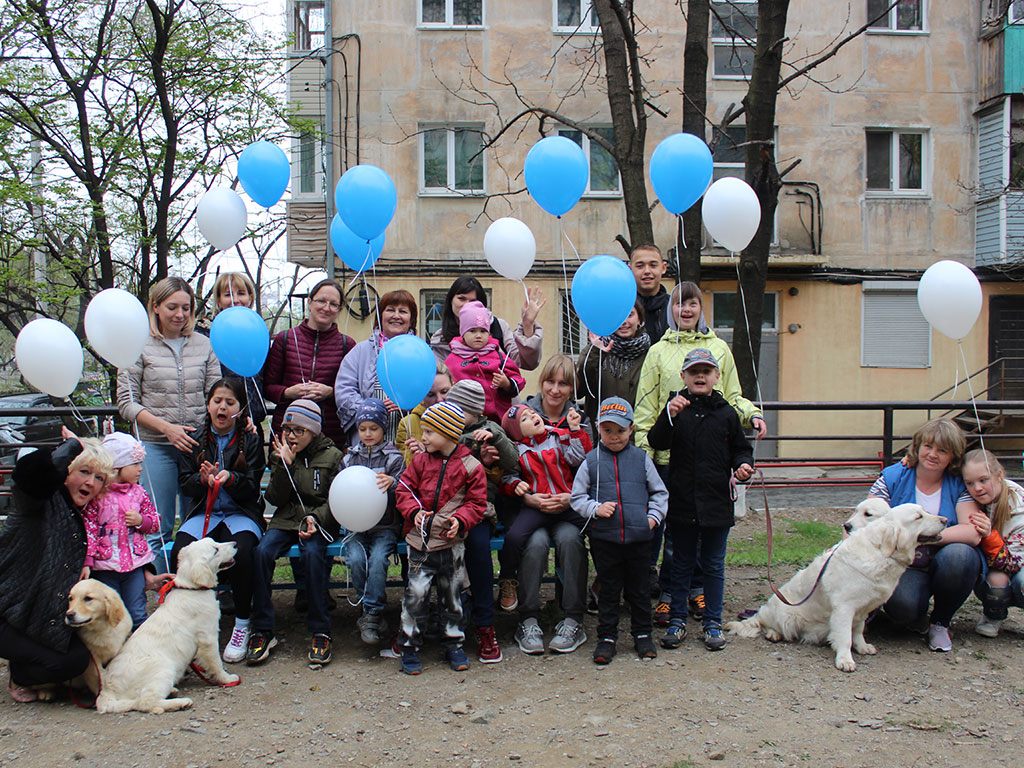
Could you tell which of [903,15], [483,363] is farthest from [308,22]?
[483,363]

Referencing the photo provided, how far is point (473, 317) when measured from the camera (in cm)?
462

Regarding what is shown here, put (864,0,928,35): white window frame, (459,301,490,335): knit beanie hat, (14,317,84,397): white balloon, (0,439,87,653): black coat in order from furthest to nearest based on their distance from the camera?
(864,0,928,35): white window frame, (459,301,490,335): knit beanie hat, (14,317,84,397): white balloon, (0,439,87,653): black coat

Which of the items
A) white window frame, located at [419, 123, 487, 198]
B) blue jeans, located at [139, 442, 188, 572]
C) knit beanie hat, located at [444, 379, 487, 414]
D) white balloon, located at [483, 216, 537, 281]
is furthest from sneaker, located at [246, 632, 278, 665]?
white window frame, located at [419, 123, 487, 198]

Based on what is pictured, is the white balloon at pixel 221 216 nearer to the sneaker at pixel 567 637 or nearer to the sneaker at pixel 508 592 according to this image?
the sneaker at pixel 508 592

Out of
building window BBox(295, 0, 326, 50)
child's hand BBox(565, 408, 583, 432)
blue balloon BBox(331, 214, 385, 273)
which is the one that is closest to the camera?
child's hand BBox(565, 408, 583, 432)

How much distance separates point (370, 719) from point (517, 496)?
146 centimetres

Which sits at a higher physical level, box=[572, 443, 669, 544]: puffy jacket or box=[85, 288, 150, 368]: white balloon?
box=[85, 288, 150, 368]: white balloon

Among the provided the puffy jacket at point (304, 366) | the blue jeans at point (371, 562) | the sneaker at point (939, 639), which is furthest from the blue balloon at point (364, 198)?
the sneaker at point (939, 639)

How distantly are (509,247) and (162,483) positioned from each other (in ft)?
8.08

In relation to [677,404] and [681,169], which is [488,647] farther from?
[681,169]

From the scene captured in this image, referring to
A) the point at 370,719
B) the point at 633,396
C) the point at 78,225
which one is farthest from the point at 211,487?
the point at 78,225

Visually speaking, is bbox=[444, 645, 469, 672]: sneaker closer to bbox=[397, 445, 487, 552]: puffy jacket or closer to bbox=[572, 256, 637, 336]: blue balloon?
bbox=[397, 445, 487, 552]: puffy jacket

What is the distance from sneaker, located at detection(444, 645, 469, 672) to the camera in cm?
410

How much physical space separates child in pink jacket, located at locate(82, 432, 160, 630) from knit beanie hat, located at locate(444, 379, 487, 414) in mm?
1627
